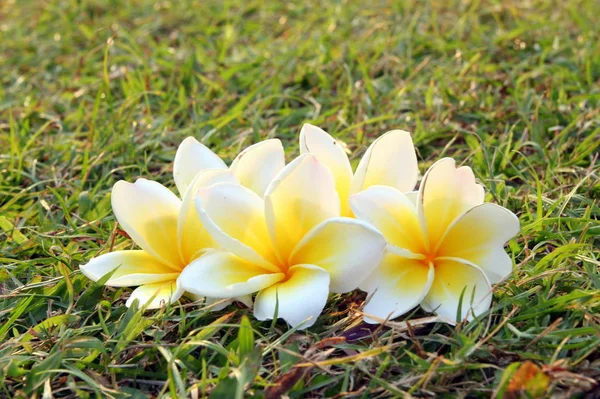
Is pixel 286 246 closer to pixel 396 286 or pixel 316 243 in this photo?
pixel 316 243

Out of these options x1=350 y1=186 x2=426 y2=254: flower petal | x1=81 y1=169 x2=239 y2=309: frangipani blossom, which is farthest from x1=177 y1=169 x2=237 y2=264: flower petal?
x1=350 y1=186 x2=426 y2=254: flower petal

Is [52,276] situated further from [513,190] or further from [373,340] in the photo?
[513,190]

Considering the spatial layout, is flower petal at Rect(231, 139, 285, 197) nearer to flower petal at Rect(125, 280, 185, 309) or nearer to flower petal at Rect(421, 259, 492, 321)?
flower petal at Rect(125, 280, 185, 309)

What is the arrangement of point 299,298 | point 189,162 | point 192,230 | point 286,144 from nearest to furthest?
point 299,298
point 192,230
point 189,162
point 286,144

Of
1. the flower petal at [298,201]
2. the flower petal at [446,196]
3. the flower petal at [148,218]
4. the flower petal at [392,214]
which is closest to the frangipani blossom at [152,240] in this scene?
the flower petal at [148,218]

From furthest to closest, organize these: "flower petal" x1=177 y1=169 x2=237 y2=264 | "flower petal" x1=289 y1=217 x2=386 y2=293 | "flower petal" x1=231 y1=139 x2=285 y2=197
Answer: "flower petal" x1=231 y1=139 x2=285 y2=197
"flower petal" x1=177 y1=169 x2=237 y2=264
"flower petal" x1=289 y1=217 x2=386 y2=293

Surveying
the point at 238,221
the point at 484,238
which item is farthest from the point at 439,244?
the point at 238,221

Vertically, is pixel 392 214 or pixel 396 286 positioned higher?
pixel 392 214

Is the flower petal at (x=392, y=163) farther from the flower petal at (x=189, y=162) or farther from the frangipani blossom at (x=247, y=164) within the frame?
the flower petal at (x=189, y=162)
